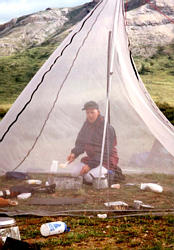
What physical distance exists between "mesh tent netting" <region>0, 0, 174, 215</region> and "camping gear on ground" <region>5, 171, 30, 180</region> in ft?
0.16

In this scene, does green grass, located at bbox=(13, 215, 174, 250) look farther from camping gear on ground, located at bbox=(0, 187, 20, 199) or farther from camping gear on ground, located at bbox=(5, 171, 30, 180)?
camping gear on ground, located at bbox=(5, 171, 30, 180)

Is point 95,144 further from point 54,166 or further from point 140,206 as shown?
point 140,206

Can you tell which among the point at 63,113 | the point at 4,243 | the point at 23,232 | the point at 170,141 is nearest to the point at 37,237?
the point at 23,232

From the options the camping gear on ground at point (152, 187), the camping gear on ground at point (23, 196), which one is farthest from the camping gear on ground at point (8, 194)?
the camping gear on ground at point (152, 187)

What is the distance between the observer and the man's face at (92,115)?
4.58 meters

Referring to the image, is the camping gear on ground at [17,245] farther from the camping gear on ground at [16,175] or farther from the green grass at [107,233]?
the camping gear on ground at [16,175]

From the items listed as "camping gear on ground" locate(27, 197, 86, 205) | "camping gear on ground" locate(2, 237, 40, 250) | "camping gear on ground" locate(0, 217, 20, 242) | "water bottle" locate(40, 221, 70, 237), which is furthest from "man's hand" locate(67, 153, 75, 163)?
"camping gear on ground" locate(2, 237, 40, 250)

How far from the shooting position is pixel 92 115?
15.1 feet

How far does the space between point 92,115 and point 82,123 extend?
166 millimetres

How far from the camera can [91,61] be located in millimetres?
4805

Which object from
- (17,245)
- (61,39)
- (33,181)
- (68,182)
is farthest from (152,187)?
(61,39)

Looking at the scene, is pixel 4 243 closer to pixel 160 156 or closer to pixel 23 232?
pixel 23 232

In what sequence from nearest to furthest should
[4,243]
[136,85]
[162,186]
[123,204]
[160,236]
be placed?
[4,243] < [160,236] < [123,204] < [162,186] < [136,85]

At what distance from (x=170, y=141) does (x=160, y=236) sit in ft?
4.89
